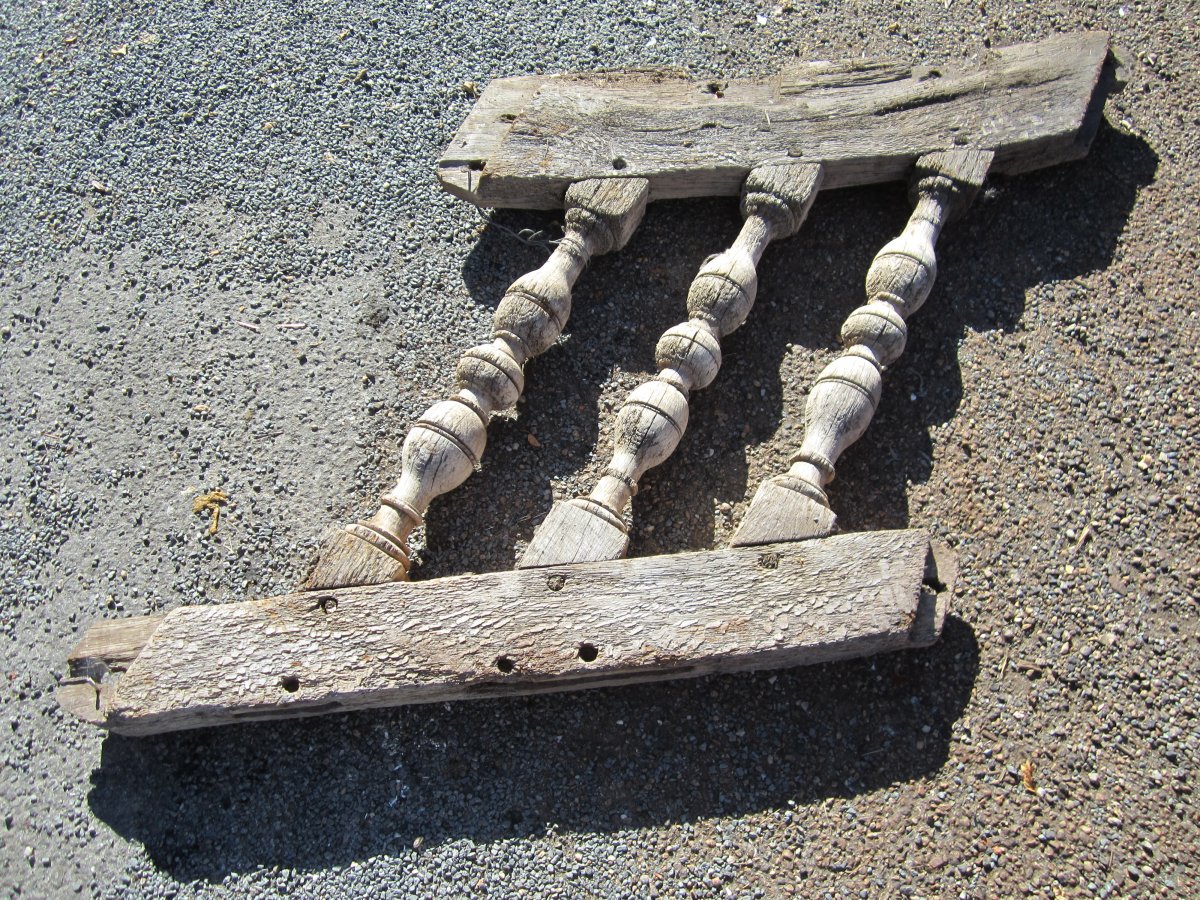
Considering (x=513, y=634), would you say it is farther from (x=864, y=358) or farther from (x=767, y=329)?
(x=767, y=329)

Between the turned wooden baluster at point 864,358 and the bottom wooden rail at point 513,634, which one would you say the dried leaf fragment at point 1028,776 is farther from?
the turned wooden baluster at point 864,358

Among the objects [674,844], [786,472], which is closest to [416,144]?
[786,472]

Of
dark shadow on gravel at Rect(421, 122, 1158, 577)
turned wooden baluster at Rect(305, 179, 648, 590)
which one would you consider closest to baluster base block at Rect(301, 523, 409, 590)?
turned wooden baluster at Rect(305, 179, 648, 590)

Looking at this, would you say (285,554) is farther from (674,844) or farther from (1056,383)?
(1056,383)

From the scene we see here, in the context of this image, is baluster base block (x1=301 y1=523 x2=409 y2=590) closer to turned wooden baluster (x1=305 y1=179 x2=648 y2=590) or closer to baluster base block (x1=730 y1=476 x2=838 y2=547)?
turned wooden baluster (x1=305 y1=179 x2=648 y2=590)

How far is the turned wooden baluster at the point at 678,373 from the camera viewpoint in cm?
325

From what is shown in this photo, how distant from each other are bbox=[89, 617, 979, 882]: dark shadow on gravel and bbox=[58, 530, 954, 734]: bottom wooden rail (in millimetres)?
Result: 211

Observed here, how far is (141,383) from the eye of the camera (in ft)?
13.2

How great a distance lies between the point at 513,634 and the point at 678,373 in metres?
1.16

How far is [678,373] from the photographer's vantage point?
3570mm

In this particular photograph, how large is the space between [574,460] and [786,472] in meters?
0.83

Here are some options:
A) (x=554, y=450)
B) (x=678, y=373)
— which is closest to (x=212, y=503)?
(x=554, y=450)

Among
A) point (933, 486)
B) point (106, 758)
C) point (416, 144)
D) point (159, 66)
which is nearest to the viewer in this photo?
point (106, 758)

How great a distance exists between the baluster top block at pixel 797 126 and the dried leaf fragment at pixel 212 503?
5.21ft
